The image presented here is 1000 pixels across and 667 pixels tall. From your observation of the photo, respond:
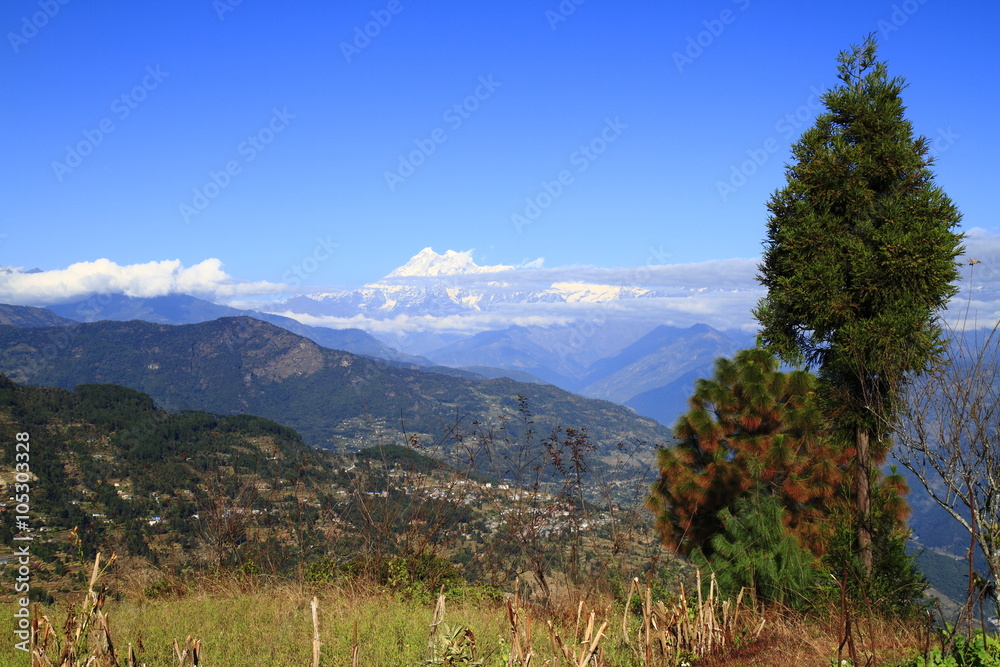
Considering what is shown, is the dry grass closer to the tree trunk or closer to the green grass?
the green grass

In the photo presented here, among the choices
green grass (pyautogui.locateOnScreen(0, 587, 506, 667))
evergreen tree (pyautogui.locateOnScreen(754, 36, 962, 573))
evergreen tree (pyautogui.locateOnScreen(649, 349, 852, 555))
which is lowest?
green grass (pyautogui.locateOnScreen(0, 587, 506, 667))

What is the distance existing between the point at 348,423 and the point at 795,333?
17242 cm

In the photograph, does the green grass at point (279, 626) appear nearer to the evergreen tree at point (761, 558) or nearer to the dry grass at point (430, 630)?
the dry grass at point (430, 630)

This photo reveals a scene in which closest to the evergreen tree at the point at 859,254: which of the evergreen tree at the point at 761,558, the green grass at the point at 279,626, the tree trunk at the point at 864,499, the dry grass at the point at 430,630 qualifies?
the tree trunk at the point at 864,499

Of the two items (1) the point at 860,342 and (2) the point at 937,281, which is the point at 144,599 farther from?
(2) the point at 937,281

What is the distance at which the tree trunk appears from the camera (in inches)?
259

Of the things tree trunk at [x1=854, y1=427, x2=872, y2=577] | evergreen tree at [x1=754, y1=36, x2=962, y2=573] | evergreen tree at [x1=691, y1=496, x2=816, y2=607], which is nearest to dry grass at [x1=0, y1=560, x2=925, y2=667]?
evergreen tree at [x1=691, y1=496, x2=816, y2=607]

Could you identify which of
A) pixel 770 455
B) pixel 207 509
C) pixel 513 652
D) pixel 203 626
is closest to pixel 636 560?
pixel 770 455

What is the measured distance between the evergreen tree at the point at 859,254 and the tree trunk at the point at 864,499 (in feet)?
0.05

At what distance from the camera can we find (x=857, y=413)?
6609 millimetres

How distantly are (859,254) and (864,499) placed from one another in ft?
9.31

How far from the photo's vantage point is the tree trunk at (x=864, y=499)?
6574 mm

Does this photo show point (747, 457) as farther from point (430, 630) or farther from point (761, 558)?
point (430, 630)

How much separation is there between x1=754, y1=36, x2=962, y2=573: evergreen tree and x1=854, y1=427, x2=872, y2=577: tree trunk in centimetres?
1
